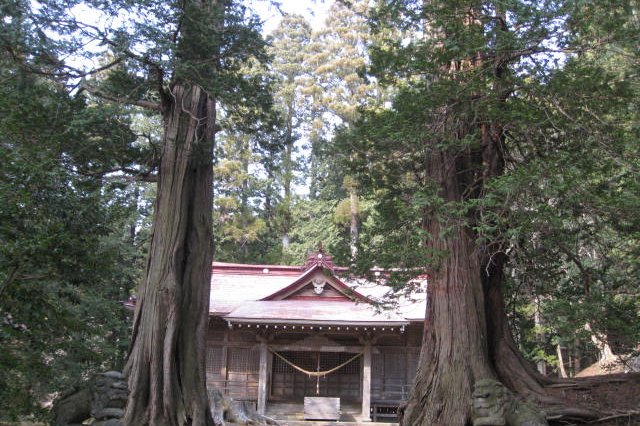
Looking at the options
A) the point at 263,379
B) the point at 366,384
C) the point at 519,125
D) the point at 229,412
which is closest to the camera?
the point at 519,125

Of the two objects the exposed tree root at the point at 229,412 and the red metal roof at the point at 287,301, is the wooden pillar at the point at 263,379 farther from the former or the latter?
the exposed tree root at the point at 229,412

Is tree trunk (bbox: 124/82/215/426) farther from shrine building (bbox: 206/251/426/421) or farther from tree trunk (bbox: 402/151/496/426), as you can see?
shrine building (bbox: 206/251/426/421)

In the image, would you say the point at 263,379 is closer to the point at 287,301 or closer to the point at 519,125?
the point at 287,301

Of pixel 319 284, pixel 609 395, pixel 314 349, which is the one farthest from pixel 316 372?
pixel 609 395

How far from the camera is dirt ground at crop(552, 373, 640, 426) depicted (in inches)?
324

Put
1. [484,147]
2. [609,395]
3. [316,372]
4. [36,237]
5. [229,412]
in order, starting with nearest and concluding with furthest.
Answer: [36,237]
[609,395]
[484,147]
[229,412]
[316,372]

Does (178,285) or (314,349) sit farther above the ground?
(178,285)

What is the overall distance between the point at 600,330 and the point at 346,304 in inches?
371

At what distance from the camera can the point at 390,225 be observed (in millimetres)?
Answer: 10414

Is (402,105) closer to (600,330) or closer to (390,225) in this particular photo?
(390,225)

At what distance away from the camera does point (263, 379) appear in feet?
54.6

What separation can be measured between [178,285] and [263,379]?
27.3 ft

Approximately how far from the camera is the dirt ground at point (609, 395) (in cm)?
823

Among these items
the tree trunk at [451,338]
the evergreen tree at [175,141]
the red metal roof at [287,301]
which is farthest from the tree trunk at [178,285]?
the red metal roof at [287,301]
